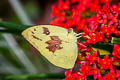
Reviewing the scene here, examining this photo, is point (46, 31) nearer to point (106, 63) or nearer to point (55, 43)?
point (55, 43)

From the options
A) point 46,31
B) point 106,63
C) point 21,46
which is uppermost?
point 46,31

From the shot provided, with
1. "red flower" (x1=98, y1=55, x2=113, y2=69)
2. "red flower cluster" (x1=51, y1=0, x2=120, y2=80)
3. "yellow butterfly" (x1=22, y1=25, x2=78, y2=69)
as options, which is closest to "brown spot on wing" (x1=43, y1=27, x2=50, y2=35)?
"yellow butterfly" (x1=22, y1=25, x2=78, y2=69)

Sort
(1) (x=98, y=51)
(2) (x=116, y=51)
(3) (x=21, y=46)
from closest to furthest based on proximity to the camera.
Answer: (2) (x=116, y=51), (1) (x=98, y=51), (3) (x=21, y=46)

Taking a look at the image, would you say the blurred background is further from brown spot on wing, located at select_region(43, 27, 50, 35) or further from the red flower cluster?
the red flower cluster

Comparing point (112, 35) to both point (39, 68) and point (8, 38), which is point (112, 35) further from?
point (39, 68)

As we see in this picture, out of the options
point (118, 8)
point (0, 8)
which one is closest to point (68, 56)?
point (118, 8)

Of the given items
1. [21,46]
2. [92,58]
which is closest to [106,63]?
[92,58]

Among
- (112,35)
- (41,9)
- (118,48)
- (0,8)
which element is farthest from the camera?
(41,9)
